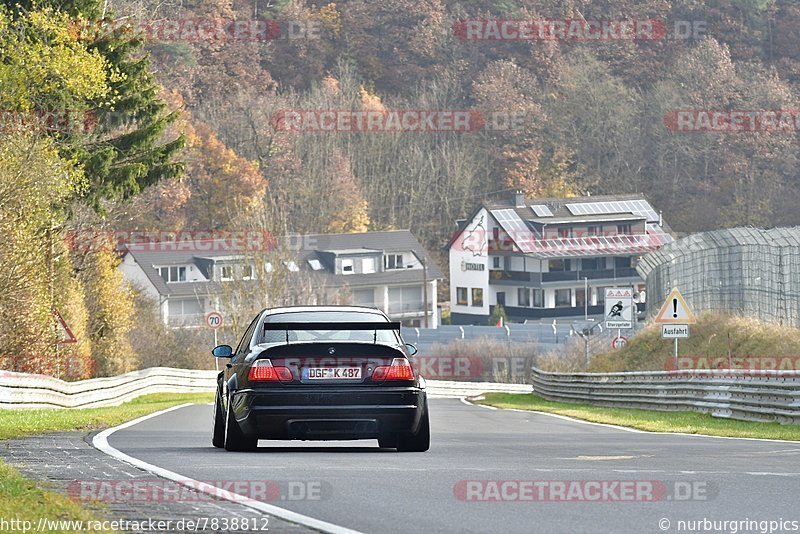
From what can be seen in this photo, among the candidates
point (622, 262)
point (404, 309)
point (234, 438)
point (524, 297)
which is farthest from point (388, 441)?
point (622, 262)

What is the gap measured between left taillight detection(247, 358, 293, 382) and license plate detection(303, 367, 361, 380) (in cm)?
17

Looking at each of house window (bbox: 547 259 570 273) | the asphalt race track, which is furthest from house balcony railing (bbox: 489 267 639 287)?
the asphalt race track

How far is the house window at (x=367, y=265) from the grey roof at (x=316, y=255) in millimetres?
431

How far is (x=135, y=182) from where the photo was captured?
38375 millimetres

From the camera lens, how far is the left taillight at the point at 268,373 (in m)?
13.3

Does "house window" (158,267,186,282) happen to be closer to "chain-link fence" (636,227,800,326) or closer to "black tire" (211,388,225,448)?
"chain-link fence" (636,227,800,326)

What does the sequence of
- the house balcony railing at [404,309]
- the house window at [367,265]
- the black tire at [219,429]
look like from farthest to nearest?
the house balcony railing at [404,309] → the house window at [367,265] → the black tire at [219,429]

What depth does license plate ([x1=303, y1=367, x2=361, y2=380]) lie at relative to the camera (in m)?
13.3

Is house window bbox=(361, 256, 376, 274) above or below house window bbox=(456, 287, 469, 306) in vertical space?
above

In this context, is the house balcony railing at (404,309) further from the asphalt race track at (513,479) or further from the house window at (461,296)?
the asphalt race track at (513,479)

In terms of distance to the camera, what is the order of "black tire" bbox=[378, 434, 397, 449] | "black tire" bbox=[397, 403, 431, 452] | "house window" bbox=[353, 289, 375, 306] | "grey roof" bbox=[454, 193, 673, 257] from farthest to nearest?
"grey roof" bbox=[454, 193, 673, 257] → "house window" bbox=[353, 289, 375, 306] → "black tire" bbox=[378, 434, 397, 449] → "black tire" bbox=[397, 403, 431, 452]

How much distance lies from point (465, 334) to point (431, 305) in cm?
1619

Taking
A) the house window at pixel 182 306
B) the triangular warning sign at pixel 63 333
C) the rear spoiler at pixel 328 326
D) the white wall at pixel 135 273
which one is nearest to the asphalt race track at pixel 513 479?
the rear spoiler at pixel 328 326

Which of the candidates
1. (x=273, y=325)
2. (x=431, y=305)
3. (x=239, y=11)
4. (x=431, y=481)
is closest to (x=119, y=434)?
(x=273, y=325)
